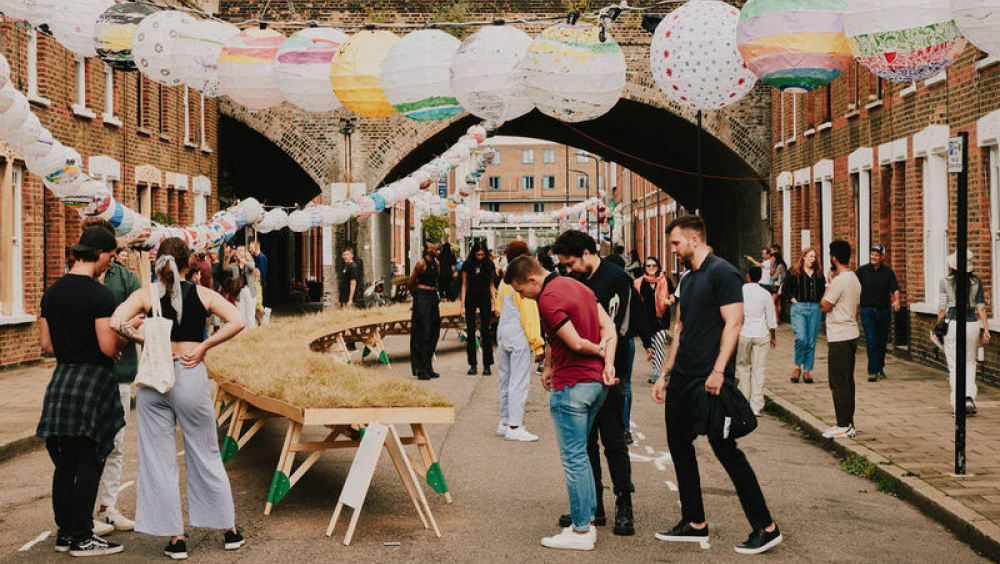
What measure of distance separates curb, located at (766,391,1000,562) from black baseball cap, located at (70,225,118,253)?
5564 millimetres

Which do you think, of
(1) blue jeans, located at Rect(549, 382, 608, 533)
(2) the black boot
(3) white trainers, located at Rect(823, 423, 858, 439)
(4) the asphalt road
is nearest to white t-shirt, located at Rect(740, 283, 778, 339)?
(4) the asphalt road

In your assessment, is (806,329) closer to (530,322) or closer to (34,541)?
(530,322)

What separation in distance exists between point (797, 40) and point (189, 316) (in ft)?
14.1

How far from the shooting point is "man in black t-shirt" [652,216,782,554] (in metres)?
7.12

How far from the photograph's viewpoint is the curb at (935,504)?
726cm

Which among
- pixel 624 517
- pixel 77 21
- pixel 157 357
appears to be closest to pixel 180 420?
pixel 157 357


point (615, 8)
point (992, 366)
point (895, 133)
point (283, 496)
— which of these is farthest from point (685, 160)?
point (283, 496)

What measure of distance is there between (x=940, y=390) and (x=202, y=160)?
21.6m

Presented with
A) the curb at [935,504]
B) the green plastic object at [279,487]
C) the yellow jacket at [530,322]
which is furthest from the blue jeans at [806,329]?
the green plastic object at [279,487]

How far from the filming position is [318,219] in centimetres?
2172

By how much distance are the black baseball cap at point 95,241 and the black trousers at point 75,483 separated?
114cm

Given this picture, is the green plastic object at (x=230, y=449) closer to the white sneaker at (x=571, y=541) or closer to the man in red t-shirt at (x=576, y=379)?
the man in red t-shirt at (x=576, y=379)

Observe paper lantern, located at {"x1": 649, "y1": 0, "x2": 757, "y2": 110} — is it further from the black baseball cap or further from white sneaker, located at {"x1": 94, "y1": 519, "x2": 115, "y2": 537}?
white sneaker, located at {"x1": 94, "y1": 519, "x2": 115, "y2": 537}

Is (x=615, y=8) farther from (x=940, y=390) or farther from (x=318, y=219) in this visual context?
(x=318, y=219)
